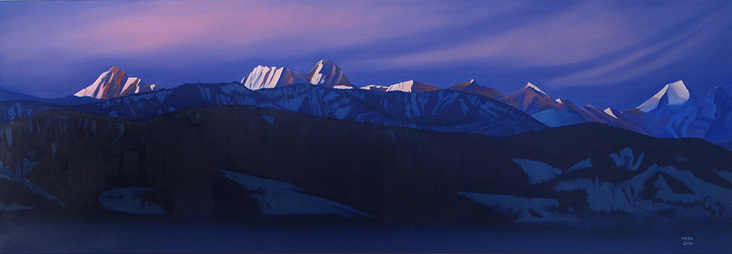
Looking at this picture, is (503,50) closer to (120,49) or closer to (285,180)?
(285,180)

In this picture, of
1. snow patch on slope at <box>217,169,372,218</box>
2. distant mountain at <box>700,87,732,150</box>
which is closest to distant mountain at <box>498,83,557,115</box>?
distant mountain at <box>700,87,732,150</box>

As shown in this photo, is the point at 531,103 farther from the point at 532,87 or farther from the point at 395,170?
the point at 395,170

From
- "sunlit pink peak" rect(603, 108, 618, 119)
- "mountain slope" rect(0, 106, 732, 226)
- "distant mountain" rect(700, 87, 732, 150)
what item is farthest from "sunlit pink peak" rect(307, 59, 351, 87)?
"distant mountain" rect(700, 87, 732, 150)

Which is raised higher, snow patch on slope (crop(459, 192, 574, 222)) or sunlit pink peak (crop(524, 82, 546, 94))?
sunlit pink peak (crop(524, 82, 546, 94))

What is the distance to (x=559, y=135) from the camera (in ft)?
10.6

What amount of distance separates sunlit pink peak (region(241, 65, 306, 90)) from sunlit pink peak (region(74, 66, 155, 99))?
0.74m

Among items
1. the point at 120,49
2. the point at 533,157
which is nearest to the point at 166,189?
the point at 120,49

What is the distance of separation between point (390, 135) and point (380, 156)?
17 cm

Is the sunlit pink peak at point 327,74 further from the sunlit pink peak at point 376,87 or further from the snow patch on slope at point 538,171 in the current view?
→ the snow patch on slope at point 538,171

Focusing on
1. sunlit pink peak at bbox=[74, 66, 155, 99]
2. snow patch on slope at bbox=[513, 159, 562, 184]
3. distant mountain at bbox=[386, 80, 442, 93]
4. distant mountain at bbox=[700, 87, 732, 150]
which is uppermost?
sunlit pink peak at bbox=[74, 66, 155, 99]

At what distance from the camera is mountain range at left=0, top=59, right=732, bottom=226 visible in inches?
126

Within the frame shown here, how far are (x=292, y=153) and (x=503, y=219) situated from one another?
5.28ft

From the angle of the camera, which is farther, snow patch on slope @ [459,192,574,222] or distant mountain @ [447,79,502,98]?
distant mountain @ [447,79,502,98]

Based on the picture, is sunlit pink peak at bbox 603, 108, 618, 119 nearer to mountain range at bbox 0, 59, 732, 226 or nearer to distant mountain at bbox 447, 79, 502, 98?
mountain range at bbox 0, 59, 732, 226
